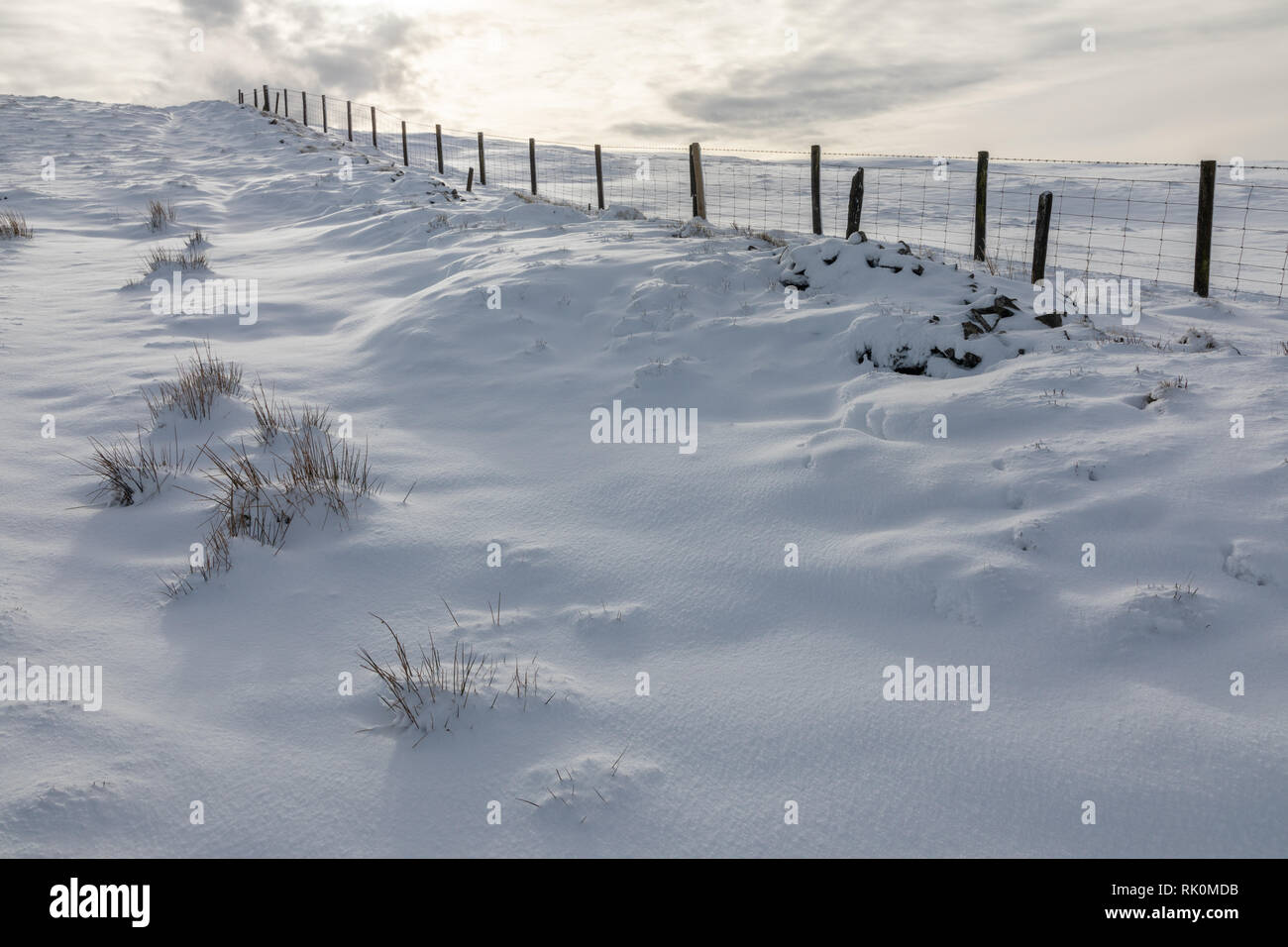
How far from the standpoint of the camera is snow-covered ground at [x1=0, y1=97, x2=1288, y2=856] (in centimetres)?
248

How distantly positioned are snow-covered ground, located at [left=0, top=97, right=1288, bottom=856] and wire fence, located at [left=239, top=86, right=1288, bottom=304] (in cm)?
580

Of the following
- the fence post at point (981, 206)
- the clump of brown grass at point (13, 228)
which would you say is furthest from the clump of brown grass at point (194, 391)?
the fence post at point (981, 206)

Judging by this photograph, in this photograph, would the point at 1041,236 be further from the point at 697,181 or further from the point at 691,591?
the point at 691,591

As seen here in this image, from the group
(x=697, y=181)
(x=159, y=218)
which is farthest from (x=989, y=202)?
(x=159, y=218)

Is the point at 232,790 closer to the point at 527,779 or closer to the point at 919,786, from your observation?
the point at 527,779

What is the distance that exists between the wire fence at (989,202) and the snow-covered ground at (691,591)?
19.0ft

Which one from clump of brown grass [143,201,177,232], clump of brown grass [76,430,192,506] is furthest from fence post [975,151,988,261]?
clump of brown grass [143,201,177,232]

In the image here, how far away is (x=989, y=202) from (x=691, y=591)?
2311cm

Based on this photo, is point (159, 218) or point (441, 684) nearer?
point (441, 684)

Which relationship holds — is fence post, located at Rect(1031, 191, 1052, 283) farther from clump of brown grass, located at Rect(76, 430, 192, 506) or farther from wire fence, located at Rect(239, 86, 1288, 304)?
clump of brown grass, located at Rect(76, 430, 192, 506)

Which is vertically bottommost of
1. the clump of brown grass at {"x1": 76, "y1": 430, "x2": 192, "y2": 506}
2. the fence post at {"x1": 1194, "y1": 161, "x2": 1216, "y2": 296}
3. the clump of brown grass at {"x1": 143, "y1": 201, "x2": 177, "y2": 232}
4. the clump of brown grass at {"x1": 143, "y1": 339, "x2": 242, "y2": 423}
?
the clump of brown grass at {"x1": 76, "y1": 430, "x2": 192, "y2": 506}

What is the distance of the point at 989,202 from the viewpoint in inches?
899
